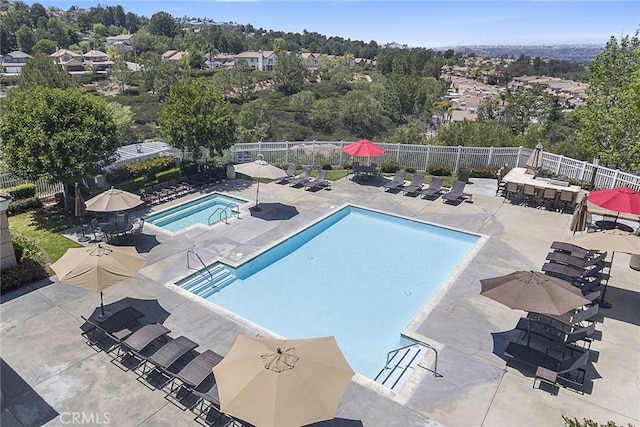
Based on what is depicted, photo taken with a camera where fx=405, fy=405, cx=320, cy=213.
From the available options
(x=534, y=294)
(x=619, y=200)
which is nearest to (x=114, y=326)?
(x=534, y=294)

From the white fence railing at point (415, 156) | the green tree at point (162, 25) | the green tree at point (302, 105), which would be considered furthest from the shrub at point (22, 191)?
the green tree at point (162, 25)

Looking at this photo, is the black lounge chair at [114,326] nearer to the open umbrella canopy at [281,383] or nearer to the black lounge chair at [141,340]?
the black lounge chair at [141,340]

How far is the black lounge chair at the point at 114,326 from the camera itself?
8.86 m

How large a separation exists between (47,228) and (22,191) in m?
2.97

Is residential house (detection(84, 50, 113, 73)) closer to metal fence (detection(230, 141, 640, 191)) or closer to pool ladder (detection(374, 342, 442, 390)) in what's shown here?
metal fence (detection(230, 141, 640, 191))

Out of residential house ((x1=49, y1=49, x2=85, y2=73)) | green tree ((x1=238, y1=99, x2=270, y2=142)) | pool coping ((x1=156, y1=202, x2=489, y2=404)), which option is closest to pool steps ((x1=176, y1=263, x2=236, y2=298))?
pool coping ((x1=156, y1=202, x2=489, y2=404))

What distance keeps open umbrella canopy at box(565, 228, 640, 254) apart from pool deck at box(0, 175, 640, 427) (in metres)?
1.74

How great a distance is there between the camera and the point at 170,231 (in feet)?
48.8

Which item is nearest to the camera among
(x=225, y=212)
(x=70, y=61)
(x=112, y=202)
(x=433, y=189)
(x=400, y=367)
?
(x=400, y=367)

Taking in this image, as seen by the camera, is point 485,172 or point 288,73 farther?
point 288,73

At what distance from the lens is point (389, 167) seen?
22234 mm

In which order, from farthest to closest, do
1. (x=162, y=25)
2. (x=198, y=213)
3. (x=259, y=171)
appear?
1. (x=162, y=25)
2. (x=198, y=213)
3. (x=259, y=171)

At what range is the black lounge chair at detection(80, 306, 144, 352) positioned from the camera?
886 centimetres

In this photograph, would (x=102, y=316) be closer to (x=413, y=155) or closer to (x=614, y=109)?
(x=413, y=155)
